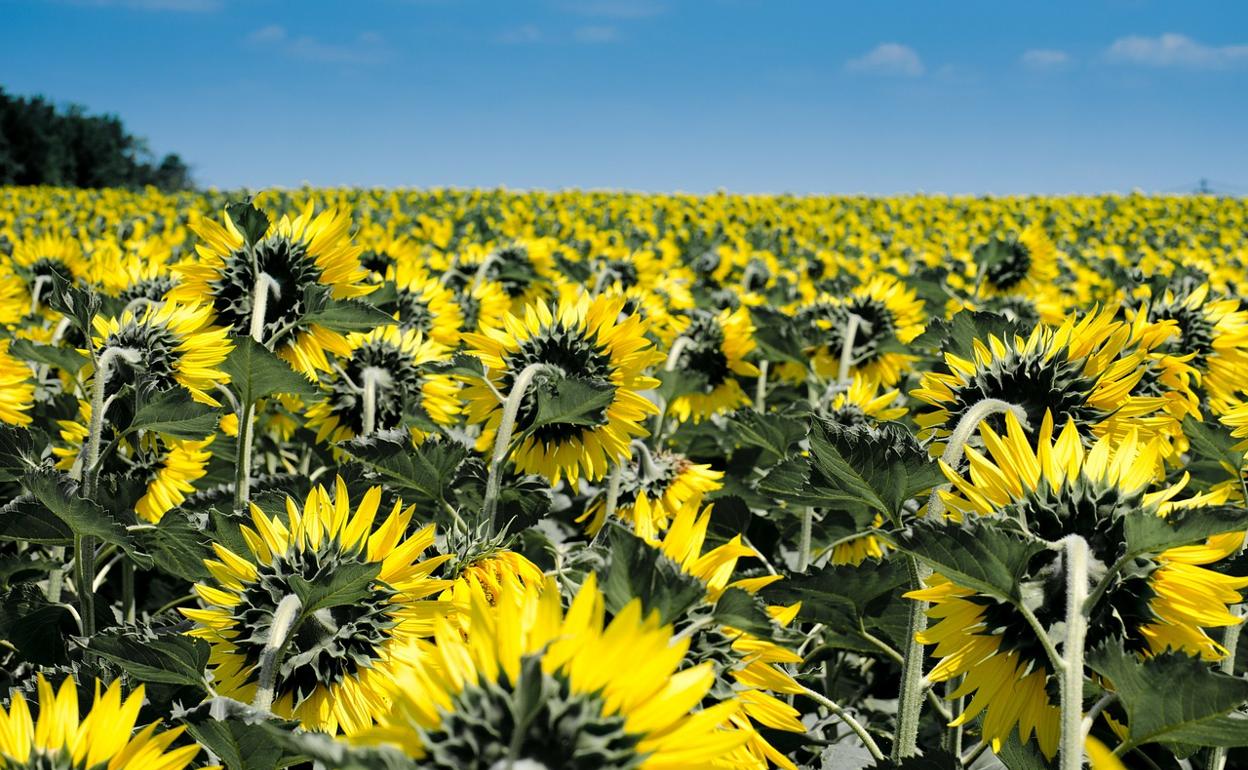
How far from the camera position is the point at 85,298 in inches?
73.1

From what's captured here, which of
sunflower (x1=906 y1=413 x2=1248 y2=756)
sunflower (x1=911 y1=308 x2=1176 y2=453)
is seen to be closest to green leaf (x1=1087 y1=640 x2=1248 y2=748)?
sunflower (x1=906 y1=413 x2=1248 y2=756)

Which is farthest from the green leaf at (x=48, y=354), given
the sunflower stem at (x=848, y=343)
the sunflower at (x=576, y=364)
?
the sunflower stem at (x=848, y=343)

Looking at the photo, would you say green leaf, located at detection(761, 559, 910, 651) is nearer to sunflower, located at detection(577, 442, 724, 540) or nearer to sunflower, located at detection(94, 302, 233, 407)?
sunflower, located at detection(577, 442, 724, 540)

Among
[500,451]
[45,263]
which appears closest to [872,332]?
[500,451]

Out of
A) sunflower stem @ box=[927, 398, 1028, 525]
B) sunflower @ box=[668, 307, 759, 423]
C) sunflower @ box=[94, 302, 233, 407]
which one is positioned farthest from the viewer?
sunflower @ box=[668, 307, 759, 423]

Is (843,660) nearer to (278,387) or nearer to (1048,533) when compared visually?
(1048,533)

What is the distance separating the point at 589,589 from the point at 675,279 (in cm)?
497

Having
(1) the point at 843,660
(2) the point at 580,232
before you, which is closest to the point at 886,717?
(1) the point at 843,660

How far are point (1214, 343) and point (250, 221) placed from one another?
259cm

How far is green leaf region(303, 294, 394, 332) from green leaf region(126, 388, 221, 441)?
318 millimetres

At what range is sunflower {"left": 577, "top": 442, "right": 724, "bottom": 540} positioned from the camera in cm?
259

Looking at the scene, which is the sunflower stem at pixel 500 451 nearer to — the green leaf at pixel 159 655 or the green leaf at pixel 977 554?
the green leaf at pixel 159 655

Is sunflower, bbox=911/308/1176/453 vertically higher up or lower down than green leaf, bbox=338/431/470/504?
higher up

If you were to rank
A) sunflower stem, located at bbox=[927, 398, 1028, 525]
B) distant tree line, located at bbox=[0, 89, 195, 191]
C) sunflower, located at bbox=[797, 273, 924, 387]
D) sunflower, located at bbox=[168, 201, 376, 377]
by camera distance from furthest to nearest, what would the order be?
distant tree line, located at bbox=[0, 89, 195, 191] → sunflower, located at bbox=[797, 273, 924, 387] → sunflower, located at bbox=[168, 201, 376, 377] → sunflower stem, located at bbox=[927, 398, 1028, 525]
